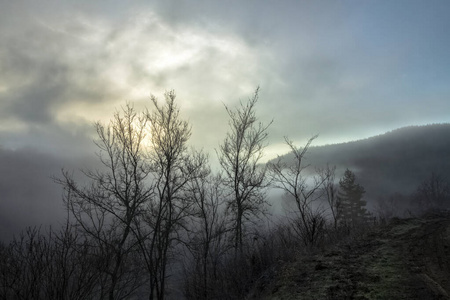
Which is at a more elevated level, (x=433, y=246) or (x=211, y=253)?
(x=433, y=246)

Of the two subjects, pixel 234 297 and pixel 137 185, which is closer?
pixel 234 297

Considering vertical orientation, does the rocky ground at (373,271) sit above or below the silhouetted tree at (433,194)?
above

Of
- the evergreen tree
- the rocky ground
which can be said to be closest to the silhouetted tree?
the evergreen tree

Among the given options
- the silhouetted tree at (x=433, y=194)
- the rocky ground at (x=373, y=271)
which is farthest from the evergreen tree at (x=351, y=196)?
the rocky ground at (x=373, y=271)

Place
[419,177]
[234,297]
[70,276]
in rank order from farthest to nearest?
1. [419,177]
2. [234,297]
3. [70,276]

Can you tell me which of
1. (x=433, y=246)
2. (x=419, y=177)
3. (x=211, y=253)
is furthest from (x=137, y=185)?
(x=419, y=177)

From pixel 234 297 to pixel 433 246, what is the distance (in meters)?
6.35

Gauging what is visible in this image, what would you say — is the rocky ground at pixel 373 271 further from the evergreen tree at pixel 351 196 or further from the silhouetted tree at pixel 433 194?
the silhouetted tree at pixel 433 194

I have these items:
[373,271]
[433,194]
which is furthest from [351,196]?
[373,271]

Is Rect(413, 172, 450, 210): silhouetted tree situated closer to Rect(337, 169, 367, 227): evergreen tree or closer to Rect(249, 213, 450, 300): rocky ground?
Rect(337, 169, 367, 227): evergreen tree

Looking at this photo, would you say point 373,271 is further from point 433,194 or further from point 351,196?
point 433,194

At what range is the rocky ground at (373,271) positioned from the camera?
571 cm

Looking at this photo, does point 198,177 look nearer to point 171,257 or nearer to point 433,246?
point 171,257

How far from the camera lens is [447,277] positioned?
573cm
